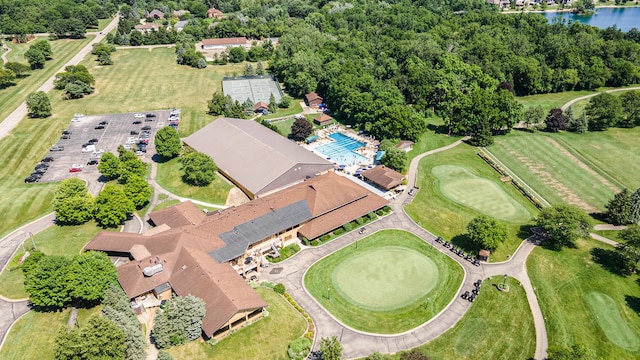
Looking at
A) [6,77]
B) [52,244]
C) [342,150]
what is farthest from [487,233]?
[6,77]

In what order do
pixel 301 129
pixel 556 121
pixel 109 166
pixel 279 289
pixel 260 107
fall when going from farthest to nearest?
pixel 260 107 → pixel 556 121 → pixel 301 129 → pixel 109 166 → pixel 279 289

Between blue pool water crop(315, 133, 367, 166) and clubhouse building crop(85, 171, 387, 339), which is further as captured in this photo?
blue pool water crop(315, 133, 367, 166)

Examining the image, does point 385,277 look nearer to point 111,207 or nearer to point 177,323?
point 177,323

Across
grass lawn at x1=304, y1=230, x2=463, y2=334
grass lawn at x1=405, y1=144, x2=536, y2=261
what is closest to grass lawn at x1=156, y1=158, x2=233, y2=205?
grass lawn at x1=304, y1=230, x2=463, y2=334

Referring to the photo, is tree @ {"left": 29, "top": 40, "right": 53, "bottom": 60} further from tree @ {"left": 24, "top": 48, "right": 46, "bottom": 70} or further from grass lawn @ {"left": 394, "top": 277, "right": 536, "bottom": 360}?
grass lawn @ {"left": 394, "top": 277, "right": 536, "bottom": 360}

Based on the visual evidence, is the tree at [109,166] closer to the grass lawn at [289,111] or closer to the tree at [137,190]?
the tree at [137,190]

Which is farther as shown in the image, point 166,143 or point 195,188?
point 166,143

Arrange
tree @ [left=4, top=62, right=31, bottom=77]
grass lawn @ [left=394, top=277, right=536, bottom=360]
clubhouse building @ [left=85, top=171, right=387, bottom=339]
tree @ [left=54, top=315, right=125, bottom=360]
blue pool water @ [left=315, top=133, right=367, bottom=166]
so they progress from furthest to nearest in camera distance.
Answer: tree @ [left=4, top=62, right=31, bottom=77] → blue pool water @ [left=315, top=133, right=367, bottom=166] → clubhouse building @ [left=85, top=171, right=387, bottom=339] → grass lawn @ [left=394, top=277, right=536, bottom=360] → tree @ [left=54, top=315, right=125, bottom=360]
